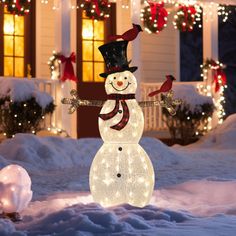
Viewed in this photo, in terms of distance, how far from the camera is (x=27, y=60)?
1606 centimetres

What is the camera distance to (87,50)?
1653 centimetres

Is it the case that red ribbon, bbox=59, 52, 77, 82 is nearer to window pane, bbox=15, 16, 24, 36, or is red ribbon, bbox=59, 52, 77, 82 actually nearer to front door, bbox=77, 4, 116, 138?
front door, bbox=77, 4, 116, 138

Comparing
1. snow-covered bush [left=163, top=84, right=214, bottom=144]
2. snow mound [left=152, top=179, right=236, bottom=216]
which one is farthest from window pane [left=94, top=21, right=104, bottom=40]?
snow mound [left=152, top=179, right=236, bottom=216]

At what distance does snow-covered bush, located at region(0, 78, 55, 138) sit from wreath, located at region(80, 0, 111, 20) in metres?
3.04

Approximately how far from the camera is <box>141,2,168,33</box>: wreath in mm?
16375

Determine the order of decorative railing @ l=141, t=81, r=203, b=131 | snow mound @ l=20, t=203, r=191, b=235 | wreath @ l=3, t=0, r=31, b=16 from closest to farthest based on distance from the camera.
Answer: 1. snow mound @ l=20, t=203, r=191, b=235
2. wreath @ l=3, t=0, r=31, b=16
3. decorative railing @ l=141, t=81, r=203, b=131

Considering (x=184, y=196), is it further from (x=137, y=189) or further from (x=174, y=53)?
(x=174, y=53)

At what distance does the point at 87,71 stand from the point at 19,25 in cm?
200

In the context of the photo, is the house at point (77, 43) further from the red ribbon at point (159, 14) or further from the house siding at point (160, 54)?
the house siding at point (160, 54)

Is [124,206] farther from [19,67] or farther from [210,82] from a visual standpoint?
[210,82]

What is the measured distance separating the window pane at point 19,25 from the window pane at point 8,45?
9.4 inches

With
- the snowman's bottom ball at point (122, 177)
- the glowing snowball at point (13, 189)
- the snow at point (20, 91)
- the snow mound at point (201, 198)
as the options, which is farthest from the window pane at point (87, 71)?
the glowing snowball at point (13, 189)

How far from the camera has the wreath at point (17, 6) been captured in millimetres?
14392

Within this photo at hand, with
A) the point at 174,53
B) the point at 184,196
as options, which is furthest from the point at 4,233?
the point at 174,53
